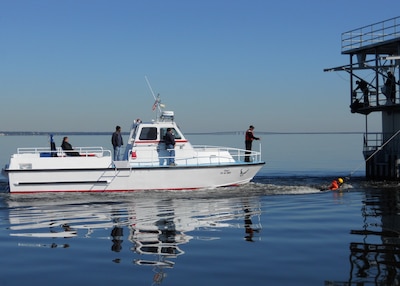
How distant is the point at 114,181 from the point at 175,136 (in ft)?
10.1

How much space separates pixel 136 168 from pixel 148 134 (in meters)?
1.66

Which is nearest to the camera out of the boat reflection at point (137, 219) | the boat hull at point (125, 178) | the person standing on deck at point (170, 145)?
the boat reflection at point (137, 219)

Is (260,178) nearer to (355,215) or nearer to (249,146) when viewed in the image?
(249,146)

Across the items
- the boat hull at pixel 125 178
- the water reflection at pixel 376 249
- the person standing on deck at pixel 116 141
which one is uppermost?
the person standing on deck at pixel 116 141

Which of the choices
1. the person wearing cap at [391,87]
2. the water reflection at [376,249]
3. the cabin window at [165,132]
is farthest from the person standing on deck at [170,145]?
the person wearing cap at [391,87]

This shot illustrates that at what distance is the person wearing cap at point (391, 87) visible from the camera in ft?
91.5

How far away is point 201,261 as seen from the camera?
9539 millimetres

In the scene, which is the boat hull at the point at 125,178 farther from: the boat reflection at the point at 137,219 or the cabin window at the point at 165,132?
the cabin window at the point at 165,132

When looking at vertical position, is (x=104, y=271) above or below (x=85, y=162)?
below

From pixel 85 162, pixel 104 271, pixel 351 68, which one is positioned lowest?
pixel 104 271

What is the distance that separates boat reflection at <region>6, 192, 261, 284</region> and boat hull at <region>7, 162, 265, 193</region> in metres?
0.62

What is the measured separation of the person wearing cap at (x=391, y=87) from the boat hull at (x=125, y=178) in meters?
9.29

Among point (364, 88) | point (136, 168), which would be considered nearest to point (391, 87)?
point (364, 88)

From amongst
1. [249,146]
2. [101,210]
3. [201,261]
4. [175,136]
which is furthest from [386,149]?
[201,261]
